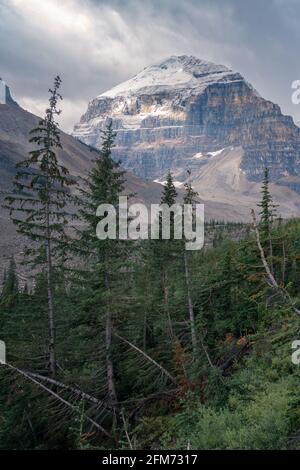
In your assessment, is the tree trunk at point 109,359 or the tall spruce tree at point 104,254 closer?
the tree trunk at point 109,359

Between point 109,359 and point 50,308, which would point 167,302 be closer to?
point 109,359

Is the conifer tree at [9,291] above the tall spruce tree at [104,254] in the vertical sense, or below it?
below

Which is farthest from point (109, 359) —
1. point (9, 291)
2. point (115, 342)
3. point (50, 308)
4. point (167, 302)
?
point (9, 291)

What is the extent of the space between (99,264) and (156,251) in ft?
22.0

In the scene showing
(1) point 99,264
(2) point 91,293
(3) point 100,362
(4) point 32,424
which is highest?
(1) point 99,264

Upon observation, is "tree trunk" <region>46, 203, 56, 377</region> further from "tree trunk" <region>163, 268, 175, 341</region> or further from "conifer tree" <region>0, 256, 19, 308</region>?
"tree trunk" <region>163, 268, 175, 341</region>

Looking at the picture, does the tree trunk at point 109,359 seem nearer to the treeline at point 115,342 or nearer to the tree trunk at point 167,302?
the treeline at point 115,342

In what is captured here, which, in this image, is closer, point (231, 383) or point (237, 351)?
point (231, 383)

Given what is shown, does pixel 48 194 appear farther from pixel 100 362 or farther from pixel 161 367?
pixel 161 367

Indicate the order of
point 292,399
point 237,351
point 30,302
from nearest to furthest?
point 292,399 < point 237,351 < point 30,302

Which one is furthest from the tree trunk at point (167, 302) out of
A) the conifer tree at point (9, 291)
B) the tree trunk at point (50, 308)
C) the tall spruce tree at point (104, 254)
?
the conifer tree at point (9, 291)

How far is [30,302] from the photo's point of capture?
1838 cm

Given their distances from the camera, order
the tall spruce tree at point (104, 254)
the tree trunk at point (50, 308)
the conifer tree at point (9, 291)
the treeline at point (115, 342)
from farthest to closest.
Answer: the conifer tree at point (9, 291) < the tree trunk at point (50, 308) < the tall spruce tree at point (104, 254) < the treeline at point (115, 342)
